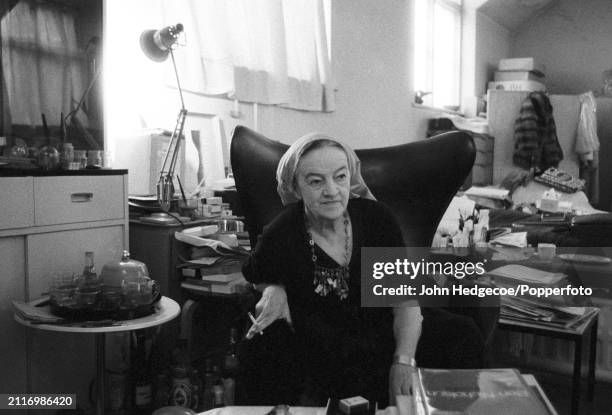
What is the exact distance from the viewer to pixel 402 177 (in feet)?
5.79

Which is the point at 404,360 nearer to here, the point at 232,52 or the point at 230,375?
the point at 230,375

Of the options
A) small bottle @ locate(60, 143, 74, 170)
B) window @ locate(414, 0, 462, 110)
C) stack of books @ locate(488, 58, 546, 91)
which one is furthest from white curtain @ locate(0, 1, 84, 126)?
stack of books @ locate(488, 58, 546, 91)

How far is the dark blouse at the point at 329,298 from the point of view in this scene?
1350 mm

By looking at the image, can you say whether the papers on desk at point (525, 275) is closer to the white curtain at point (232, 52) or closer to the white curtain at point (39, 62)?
the white curtain at point (232, 52)

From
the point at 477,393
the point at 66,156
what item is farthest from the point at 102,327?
the point at 477,393

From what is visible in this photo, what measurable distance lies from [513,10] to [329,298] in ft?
20.6

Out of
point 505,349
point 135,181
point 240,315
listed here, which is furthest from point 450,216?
point 135,181

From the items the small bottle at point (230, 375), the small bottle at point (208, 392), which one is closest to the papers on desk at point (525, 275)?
the small bottle at point (230, 375)

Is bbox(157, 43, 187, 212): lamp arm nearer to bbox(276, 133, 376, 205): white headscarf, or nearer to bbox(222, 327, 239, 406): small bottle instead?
bbox(222, 327, 239, 406): small bottle

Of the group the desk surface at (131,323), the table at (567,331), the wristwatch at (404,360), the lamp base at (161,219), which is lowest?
the table at (567,331)

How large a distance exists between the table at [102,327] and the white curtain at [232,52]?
1.12m

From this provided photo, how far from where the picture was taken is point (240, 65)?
2.98m

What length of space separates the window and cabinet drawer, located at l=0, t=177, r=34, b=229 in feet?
12.6

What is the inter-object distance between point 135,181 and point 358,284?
4.21 ft
